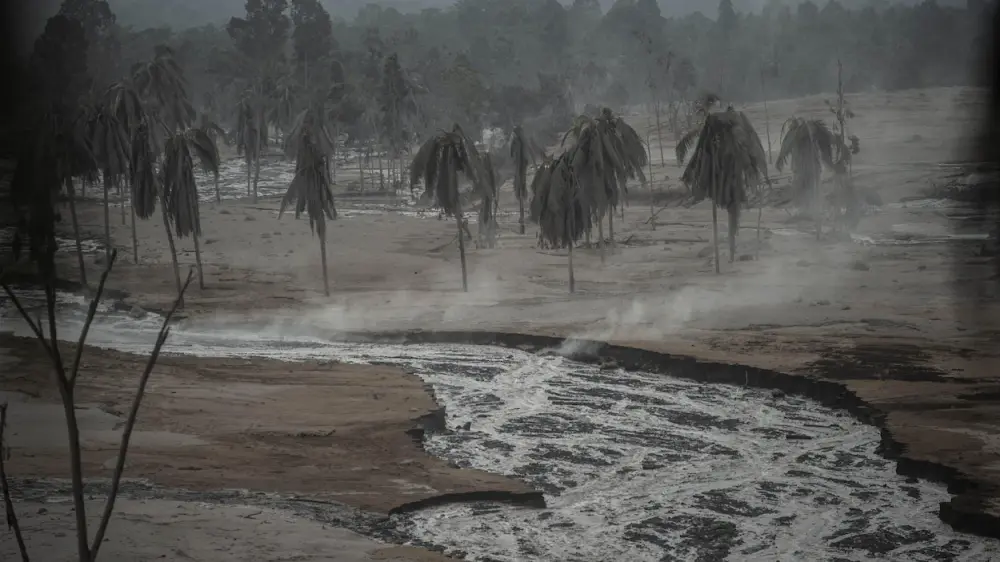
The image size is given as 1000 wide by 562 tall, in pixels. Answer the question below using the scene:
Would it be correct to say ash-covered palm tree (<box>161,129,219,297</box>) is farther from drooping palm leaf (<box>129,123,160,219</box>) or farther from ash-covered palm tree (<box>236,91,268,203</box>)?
ash-covered palm tree (<box>236,91,268,203</box>)

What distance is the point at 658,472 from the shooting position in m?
14.2

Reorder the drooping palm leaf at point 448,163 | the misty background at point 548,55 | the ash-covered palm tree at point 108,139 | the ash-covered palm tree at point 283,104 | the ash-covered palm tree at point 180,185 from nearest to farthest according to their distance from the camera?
the ash-covered palm tree at point 108,139 → the ash-covered palm tree at point 180,185 → the drooping palm leaf at point 448,163 → the misty background at point 548,55 → the ash-covered palm tree at point 283,104

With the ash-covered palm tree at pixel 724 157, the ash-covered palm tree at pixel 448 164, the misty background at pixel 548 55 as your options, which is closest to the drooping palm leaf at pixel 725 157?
the ash-covered palm tree at pixel 724 157

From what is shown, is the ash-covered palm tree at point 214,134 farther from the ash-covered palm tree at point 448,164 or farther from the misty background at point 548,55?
the ash-covered palm tree at point 448,164

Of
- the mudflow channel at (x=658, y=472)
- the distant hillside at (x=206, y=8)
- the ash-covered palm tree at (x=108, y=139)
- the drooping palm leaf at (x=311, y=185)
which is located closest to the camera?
the mudflow channel at (x=658, y=472)

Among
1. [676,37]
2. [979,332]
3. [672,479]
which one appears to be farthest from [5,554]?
[676,37]

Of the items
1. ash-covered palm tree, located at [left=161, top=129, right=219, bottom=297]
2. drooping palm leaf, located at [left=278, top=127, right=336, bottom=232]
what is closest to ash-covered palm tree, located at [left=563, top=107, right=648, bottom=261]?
drooping palm leaf, located at [left=278, top=127, right=336, bottom=232]

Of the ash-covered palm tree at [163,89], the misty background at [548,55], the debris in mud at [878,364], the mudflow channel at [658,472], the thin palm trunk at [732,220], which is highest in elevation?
the misty background at [548,55]

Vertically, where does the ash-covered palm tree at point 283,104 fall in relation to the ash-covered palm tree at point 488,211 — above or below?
above

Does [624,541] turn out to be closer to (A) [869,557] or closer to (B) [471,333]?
(A) [869,557]

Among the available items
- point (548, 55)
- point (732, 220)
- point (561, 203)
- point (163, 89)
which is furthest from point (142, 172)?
point (548, 55)

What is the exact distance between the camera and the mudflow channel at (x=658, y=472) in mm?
11430

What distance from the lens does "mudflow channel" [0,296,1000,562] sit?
11.4m

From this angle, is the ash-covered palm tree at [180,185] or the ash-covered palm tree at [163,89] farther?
the ash-covered palm tree at [163,89]
